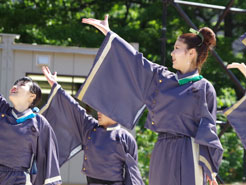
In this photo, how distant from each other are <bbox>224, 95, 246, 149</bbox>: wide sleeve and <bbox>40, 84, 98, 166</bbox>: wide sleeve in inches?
61.2

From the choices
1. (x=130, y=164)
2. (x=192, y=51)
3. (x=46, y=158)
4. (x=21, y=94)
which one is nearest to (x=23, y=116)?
(x=21, y=94)

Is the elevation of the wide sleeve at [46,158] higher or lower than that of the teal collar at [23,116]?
lower

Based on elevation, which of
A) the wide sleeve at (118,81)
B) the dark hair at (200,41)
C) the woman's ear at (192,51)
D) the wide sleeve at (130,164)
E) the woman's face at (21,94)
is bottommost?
the wide sleeve at (130,164)

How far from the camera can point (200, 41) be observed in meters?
3.57

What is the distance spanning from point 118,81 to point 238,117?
2.90 ft

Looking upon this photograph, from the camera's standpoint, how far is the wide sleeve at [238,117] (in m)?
3.72

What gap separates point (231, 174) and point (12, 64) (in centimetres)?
576

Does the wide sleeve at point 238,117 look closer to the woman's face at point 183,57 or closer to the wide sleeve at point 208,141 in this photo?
the wide sleeve at point 208,141

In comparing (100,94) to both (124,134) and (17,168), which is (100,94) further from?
(124,134)

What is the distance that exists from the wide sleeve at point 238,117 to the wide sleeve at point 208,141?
35cm

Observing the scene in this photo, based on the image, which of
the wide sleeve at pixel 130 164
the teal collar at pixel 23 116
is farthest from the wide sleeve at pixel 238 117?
the teal collar at pixel 23 116

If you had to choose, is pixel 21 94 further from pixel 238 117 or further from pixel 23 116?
pixel 238 117

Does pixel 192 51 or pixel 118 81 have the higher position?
pixel 192 51

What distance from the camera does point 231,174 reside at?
36.4 feet
